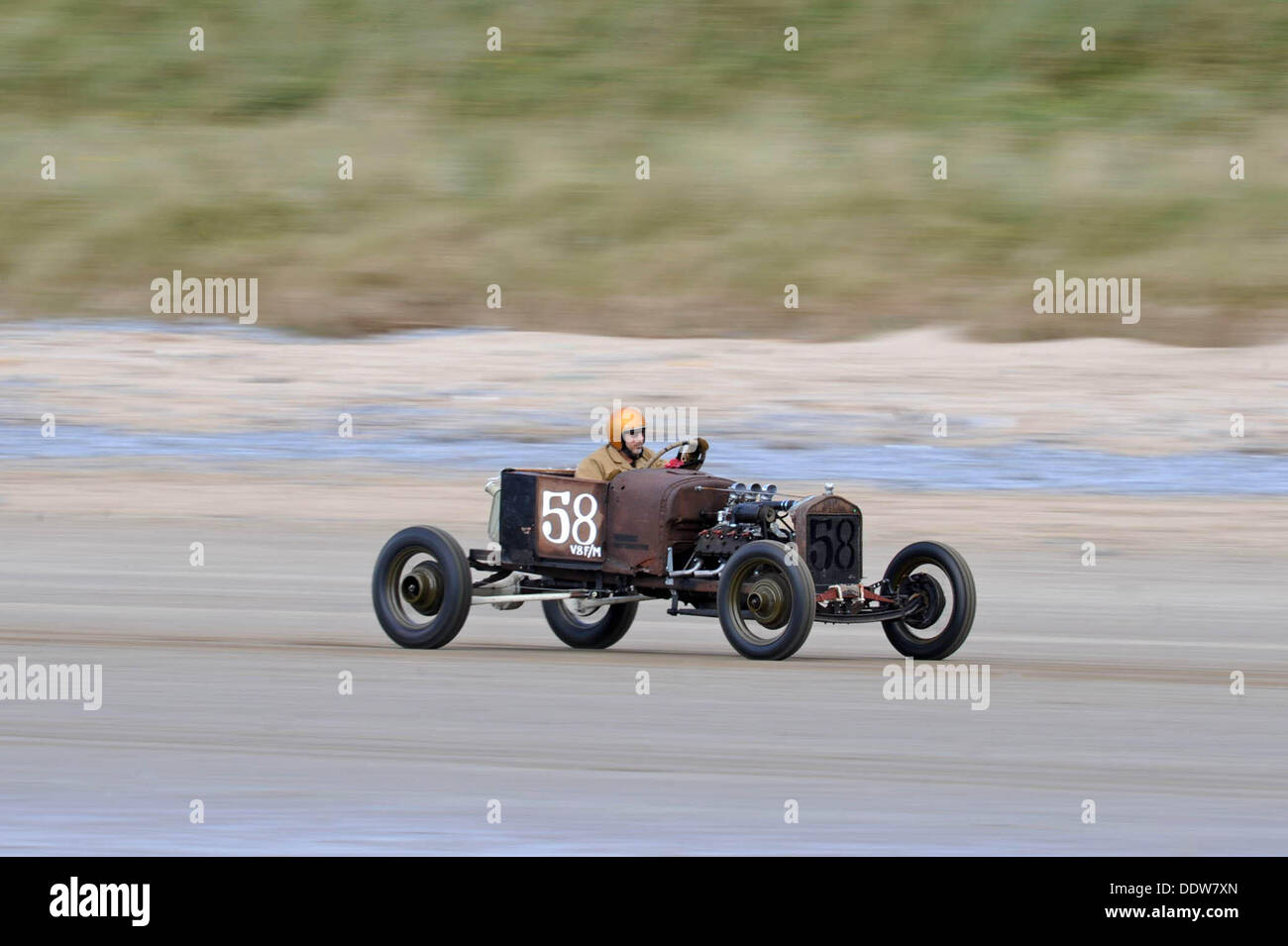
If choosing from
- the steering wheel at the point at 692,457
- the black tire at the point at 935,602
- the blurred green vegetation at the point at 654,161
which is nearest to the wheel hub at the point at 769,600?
the black tire at the point at 935,602

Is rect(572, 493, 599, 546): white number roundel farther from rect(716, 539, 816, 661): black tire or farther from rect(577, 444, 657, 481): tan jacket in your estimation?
rect(716, 539, 816, 661): black tire

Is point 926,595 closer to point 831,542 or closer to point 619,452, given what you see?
point 831,542

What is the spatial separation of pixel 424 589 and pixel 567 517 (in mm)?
797

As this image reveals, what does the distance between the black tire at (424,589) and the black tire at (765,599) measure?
4.39 feet

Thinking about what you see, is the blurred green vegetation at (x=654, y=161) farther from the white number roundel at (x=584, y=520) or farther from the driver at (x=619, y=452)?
the white number roundel at (x=584, y=520)

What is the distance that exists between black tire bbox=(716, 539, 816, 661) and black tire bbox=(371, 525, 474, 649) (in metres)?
1.34

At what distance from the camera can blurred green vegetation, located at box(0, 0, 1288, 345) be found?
25547 millimetres

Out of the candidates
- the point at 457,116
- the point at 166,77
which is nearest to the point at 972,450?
the point at 457,116

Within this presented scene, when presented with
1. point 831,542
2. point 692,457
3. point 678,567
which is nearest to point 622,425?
point 692,457

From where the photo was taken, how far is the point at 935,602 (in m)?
10.3

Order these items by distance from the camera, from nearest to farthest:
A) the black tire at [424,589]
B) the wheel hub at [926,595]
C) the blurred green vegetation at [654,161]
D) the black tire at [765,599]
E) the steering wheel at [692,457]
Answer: the black tire at [765,599], the wheel hub at [926,595], the black tire at [424,589], the steering wheel at [692,457], the blurred green vegetation at [654,161]

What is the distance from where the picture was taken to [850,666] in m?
10.1

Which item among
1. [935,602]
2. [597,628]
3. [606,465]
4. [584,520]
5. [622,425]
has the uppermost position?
[622,425]

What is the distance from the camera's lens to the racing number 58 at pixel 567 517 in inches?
418
